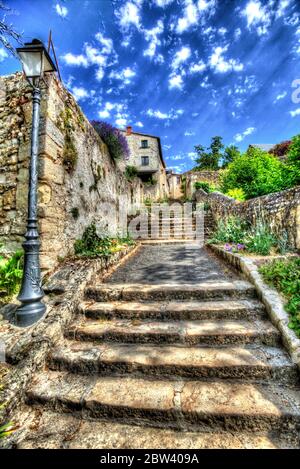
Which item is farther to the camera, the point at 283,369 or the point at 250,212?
the point at 250,212

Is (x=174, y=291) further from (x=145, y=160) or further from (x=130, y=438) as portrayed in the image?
(x=145, y=160)

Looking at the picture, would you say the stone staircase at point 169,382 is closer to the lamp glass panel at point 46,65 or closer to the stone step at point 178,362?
the stone step at point 178,362

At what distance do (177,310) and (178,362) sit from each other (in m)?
0.61

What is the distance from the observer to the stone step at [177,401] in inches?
53.6

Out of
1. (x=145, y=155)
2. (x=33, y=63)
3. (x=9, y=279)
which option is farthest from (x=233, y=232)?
(x=145, y=155)

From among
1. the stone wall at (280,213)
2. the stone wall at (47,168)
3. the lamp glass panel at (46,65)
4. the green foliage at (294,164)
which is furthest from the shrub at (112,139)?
the green foliage at (294,164)

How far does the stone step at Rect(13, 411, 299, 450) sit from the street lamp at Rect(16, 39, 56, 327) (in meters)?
1.04

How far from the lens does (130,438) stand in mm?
1334

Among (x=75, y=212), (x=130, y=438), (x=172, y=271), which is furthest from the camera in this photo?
(x=75, y=212)

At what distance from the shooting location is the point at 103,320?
2.41 m

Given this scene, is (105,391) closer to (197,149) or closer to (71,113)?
(71,113)

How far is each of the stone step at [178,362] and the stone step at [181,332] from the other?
0.23 feet
